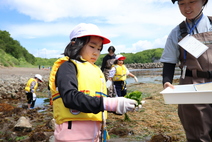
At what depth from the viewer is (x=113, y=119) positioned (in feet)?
21.3

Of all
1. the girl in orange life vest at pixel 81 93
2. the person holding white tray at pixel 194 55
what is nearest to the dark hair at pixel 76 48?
the girl in orange life vest at pixel 81 93

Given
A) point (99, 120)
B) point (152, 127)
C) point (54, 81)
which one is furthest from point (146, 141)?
point (54, 81)

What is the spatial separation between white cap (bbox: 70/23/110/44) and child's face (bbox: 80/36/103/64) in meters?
0.08

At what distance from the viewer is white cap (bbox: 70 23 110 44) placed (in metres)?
2.14

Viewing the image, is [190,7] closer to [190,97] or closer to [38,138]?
[190,97]

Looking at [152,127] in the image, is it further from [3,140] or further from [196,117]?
[3,140]

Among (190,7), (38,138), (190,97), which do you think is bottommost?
(38,138)

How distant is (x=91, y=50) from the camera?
2223mm

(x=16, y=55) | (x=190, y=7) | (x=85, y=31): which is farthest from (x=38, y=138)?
(x=16, y=55)

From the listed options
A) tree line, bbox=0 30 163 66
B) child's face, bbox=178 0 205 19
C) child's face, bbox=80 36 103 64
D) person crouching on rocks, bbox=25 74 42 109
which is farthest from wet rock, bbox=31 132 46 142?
tree line, bbox=0 30 163 66

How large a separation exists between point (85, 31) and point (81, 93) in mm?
698

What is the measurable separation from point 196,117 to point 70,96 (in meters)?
1.67

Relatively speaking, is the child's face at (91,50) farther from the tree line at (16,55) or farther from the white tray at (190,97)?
the tree line at (16,55)

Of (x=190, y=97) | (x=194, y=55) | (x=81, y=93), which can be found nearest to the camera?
(x=81, y=93)
